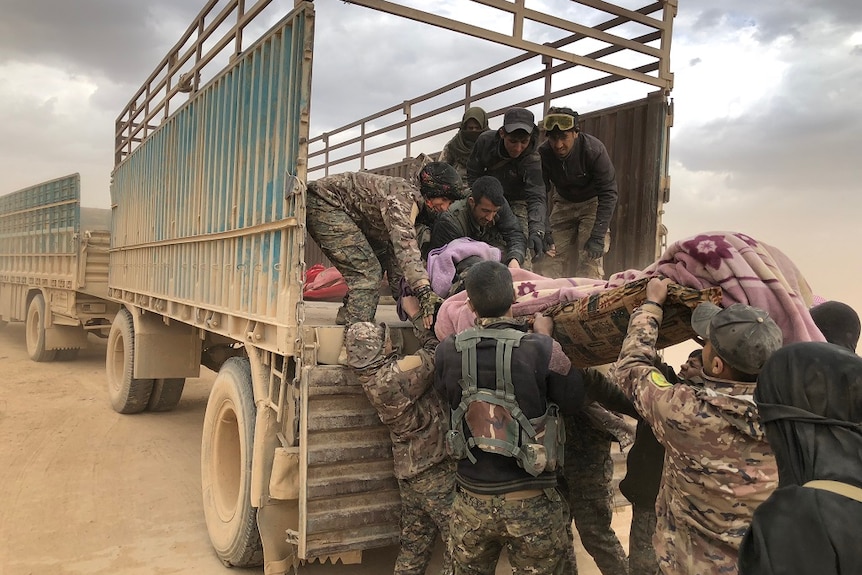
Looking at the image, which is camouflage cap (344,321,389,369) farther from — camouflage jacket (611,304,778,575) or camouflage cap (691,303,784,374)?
camouflage cap (691,303,784,374)

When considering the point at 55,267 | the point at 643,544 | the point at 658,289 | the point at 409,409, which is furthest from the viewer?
the point at 55,267

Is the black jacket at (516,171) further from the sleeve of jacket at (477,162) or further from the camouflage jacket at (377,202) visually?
the camouflage jacket at (377,202)

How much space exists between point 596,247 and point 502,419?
2.17 metres

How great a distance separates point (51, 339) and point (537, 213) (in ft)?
28.6

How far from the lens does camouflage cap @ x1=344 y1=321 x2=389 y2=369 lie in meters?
2.62

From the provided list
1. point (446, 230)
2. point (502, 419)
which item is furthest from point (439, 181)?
point (502, 419)

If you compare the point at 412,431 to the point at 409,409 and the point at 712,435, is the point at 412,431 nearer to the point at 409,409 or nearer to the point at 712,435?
the point at 409,409

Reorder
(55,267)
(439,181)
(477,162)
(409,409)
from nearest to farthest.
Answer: (409,409), (439,181), (477,162), (55,267)

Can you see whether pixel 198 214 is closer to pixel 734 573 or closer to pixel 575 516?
pixel 575 516

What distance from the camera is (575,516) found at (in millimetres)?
2826

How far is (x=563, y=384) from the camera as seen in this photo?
2201 millimetres

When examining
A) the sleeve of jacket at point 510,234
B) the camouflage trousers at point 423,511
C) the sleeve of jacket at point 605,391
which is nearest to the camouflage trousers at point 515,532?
the camouflage trousers at point 423,511

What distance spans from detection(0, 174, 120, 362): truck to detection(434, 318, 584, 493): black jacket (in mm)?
7061

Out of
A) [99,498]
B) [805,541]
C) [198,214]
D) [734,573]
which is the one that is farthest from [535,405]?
[99,498]
